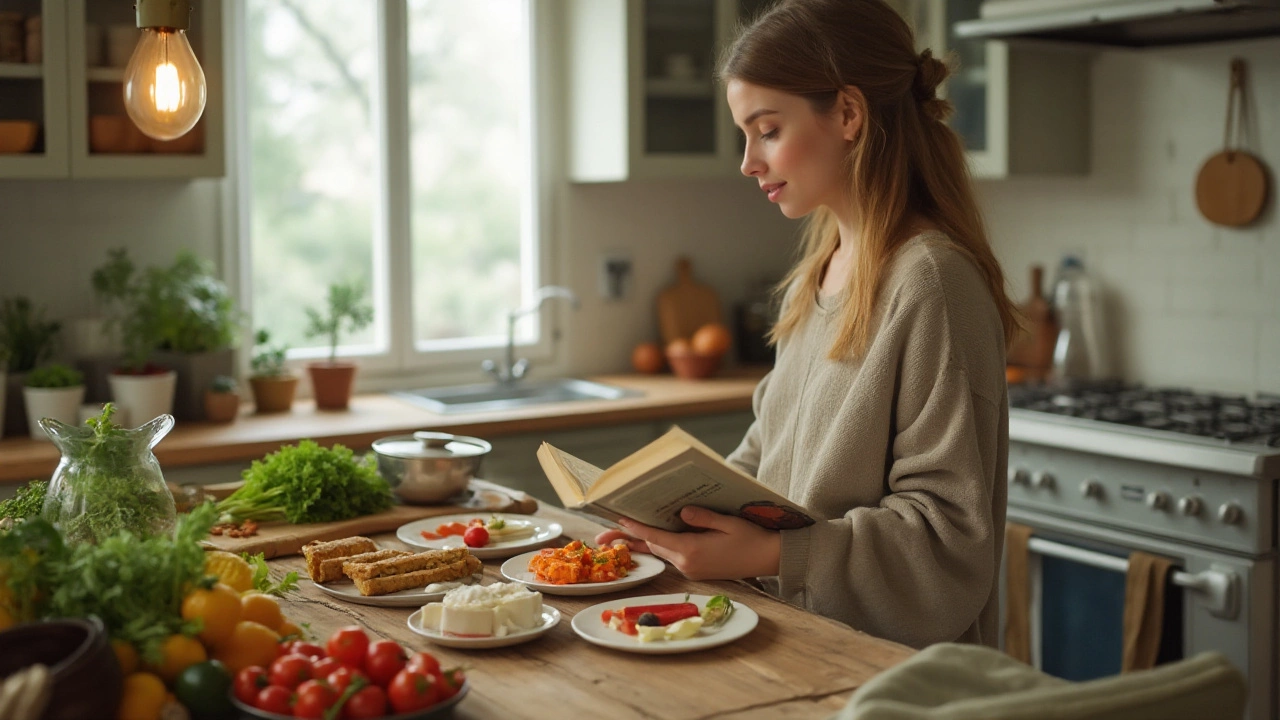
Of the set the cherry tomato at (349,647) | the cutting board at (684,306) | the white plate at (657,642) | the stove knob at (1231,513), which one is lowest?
the stove knob at (1231,513)

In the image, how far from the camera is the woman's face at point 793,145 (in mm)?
1941

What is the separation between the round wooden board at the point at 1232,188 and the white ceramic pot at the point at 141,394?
2802 mm

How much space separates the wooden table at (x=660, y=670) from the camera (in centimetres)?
139

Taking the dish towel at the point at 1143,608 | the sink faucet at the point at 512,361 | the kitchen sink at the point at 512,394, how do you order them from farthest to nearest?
the sink faucet at the point at 512,361
the kitchen sink at the point at 512,394
the dish towel at the point at 1143,608

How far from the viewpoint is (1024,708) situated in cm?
114

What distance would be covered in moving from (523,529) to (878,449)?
0.60m

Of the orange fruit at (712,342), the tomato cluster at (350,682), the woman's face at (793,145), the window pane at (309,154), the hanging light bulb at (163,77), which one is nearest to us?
the tomato cluster at (350,682)

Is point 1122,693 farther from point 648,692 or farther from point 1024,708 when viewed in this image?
point 648,692

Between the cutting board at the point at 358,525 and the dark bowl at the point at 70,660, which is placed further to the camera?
the cutting board at the point at 358,525

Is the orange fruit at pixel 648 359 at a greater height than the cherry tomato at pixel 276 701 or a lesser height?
greater

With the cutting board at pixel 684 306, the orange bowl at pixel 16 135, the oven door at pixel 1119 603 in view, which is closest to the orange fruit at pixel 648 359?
the cutting board at pixel 684 306

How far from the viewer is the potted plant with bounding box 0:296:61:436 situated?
318 centimetres

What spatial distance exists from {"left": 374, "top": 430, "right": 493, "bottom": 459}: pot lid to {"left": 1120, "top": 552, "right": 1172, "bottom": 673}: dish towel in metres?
1.57

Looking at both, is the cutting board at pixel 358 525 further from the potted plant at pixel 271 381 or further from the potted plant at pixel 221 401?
the potted plant at pixel 271 381
